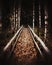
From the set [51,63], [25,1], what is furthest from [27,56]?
[25,1]

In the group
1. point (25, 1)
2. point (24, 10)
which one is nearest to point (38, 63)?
point (25, 1)

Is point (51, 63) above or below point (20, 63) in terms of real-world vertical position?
above

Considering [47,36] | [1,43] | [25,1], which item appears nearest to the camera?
[1,43]

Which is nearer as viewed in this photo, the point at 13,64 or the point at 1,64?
the point at 1,64

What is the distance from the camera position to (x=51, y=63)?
637 cm

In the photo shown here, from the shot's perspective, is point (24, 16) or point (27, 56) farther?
point (24, 16)

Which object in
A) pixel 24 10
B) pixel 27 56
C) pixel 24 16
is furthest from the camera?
pixel 24 16

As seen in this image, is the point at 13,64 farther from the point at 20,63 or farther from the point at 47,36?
the point at 47,36

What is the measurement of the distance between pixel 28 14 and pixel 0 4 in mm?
69944

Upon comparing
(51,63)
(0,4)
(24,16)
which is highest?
(0,4)

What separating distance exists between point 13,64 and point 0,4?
2.72 metres

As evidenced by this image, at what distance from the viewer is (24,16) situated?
7900cm

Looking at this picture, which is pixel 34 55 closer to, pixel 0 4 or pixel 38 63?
pixel 38 63

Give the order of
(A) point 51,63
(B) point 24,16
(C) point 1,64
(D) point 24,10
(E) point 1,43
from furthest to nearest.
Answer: (B) point 24,16 < (D) point 24,10 < (E) point 1,43 < (A) point 51,63 < (C) point 1,64
